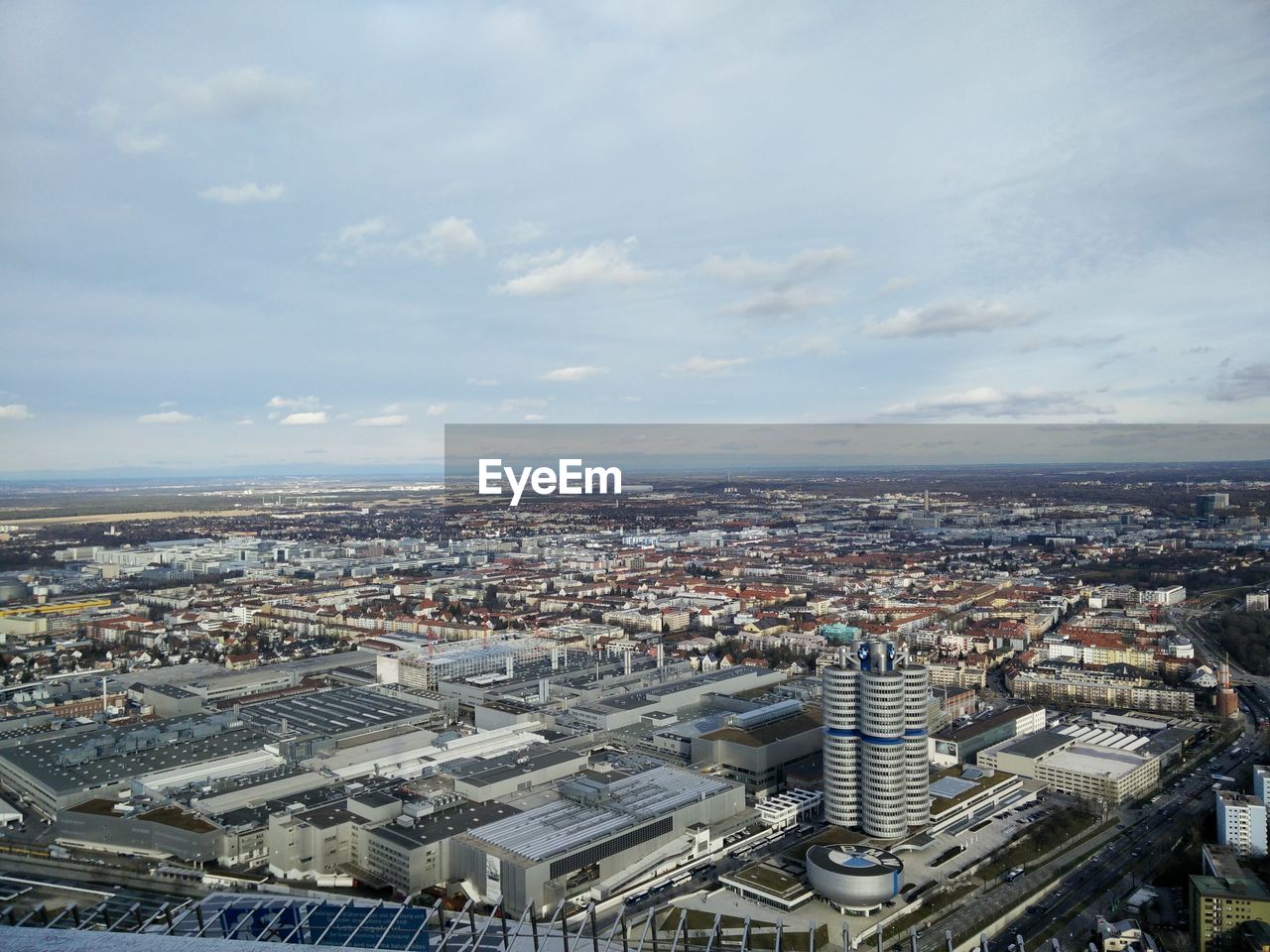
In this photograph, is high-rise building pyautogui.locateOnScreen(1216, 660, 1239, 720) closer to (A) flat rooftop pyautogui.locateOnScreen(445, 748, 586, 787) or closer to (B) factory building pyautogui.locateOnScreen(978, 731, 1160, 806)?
(B) factory building pyautogui.locateOnScreen(978, 731, 1160, 806)

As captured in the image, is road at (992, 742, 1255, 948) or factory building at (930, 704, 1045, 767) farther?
factory building at (930, 704, 1045, 767)

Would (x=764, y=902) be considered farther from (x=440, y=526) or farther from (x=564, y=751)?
(x=440, y=526)

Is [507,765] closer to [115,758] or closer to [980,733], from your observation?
[115,758]

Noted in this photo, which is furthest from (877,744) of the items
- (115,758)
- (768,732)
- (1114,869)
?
(115,758)

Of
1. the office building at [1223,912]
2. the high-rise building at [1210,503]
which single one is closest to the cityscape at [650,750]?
the office building at [1223,912]

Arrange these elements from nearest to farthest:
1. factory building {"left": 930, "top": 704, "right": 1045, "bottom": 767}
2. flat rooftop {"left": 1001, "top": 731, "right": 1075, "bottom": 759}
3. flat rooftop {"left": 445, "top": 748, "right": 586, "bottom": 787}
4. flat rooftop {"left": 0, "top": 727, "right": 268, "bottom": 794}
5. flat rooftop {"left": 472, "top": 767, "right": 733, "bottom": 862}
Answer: flat rooftop {"left": 472, "top": 767, "right": 733, "bottom": 862} → flat rooftop {"left": 445, "top": 748, "right": 586, "bottom": 787} → flat rooftop {"left": 0, "top": 727, "right": 268, "bottom": 794} → flat rooftop {"left": 1001, "top": 731, "right": 1075, "bottom": 759} → factory building {"left": 930, "top": 704, "right": 1045, "bottom": 767}

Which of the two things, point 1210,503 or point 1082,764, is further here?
point 1210,503

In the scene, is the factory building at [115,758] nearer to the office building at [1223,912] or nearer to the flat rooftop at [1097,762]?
the flat rooftop at [1097,762]

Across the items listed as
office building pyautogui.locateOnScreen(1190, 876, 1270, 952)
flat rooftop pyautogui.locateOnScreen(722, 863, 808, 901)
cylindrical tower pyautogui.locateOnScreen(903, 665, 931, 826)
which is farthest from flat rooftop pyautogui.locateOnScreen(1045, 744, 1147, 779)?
flat rooftop pyautogui.locateOnScreen(722, 863, 808, 901)

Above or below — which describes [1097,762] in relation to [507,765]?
below
